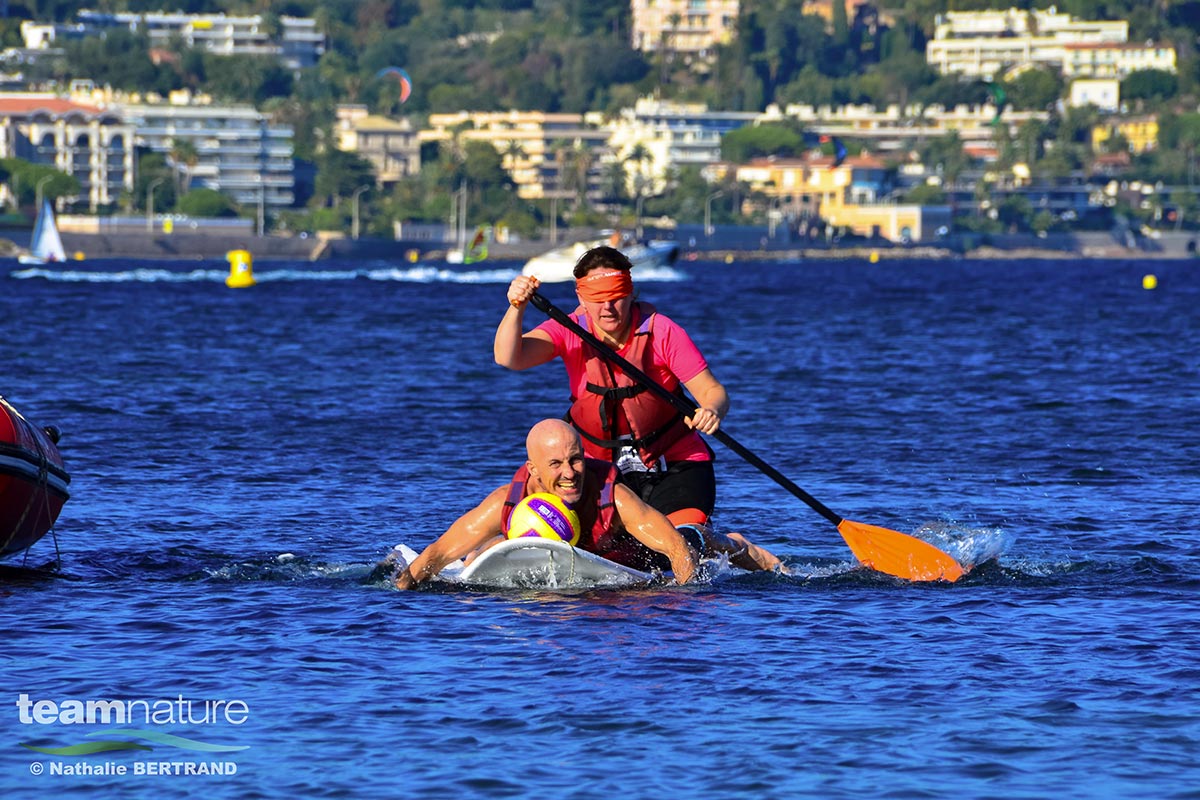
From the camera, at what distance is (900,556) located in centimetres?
1532

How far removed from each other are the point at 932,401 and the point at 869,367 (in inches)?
349

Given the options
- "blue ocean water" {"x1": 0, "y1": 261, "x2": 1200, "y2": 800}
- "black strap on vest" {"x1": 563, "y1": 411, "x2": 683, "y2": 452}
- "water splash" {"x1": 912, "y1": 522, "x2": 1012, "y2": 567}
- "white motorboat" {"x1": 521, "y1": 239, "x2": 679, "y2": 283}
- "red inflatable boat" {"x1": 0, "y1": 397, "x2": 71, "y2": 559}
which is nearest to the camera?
"blue ocean water" {"x1": 0, "y1": 261, "x2": 1200, "y2": 800}

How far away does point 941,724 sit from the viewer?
11.0 m

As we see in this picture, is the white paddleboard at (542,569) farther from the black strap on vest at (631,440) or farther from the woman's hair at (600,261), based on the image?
the woman's hair at (600,261)

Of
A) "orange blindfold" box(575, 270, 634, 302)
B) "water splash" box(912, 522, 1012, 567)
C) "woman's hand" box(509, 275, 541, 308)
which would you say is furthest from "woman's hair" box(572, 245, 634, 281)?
"water splash" box(912, 522, 1012, 567)

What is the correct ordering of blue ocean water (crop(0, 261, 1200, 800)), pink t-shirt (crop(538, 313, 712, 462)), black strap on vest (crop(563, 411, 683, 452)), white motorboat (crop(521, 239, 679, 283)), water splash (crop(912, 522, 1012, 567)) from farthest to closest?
white motorboat (crop(521, 239, 679, 283))
water splash (crop(912, 522, 1012, 567))
black strap on vest (crop(563, 411, 683, 452))
pink t-shirt (crop(538, 313, 712, 462))
blue ocean water (crop(0, 261, 1200, 800))

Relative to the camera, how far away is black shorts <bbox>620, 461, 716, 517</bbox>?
46.3ft

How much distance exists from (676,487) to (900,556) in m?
2.07

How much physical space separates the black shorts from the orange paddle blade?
1.60 m

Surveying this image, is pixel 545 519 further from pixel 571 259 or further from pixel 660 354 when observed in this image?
pixel 571 259

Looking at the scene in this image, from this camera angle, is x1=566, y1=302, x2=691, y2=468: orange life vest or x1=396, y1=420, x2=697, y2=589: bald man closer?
x1=396, y1=420, x2=697, y2=589: bald man

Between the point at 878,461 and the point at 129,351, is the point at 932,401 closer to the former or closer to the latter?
the point at 878,461

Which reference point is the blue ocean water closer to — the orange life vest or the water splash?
the water splash

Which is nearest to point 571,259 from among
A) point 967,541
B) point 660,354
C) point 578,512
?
point 967,541
